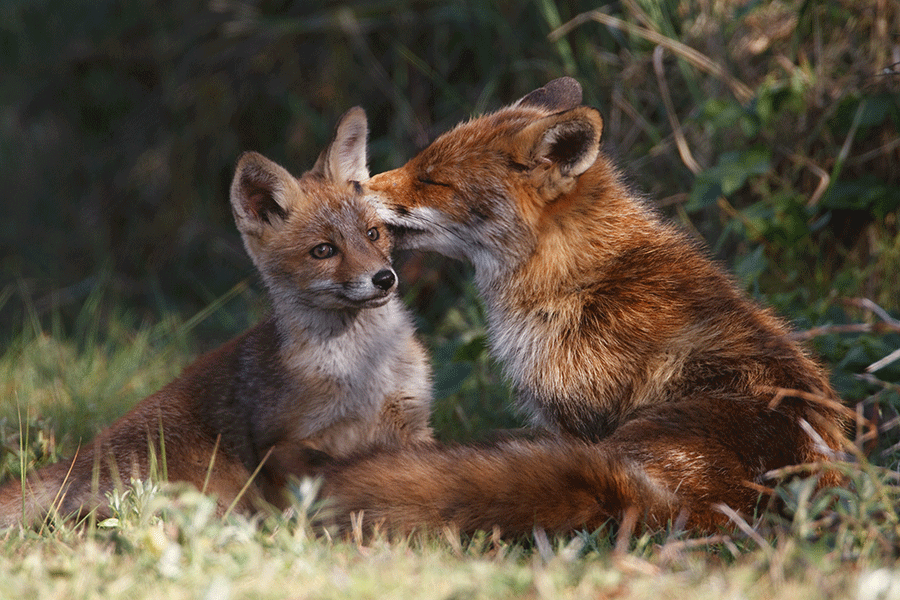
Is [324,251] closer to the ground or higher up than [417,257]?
higher up

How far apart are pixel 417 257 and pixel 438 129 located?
1.07 m

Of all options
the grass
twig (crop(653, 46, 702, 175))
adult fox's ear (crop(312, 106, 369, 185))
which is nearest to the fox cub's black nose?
adult fox's ear (crop(312, 106, 369, 185))

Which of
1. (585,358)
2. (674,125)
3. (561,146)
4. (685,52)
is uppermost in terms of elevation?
(685,52)

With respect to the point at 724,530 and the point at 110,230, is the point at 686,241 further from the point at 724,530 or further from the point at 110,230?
the point at 110,230

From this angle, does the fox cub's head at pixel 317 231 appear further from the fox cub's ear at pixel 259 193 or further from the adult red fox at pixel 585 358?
the adult red fox at pixel 585 358

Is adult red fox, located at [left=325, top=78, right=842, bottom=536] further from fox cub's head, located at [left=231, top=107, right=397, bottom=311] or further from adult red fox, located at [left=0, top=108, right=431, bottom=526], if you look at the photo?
adult red fox, located at [left=0, top=108, right=431, bottom=526]

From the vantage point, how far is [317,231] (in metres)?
3.32

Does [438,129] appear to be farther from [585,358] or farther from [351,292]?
[585,358]

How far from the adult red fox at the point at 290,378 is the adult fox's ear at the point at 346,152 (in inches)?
0.4

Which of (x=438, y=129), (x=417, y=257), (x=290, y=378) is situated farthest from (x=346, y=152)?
(x=438, y=129)

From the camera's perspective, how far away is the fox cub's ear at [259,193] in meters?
3.37

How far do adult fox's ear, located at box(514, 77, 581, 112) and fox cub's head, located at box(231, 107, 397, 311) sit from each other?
30.2 inches

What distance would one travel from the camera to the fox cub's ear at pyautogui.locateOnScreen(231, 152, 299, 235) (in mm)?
3373

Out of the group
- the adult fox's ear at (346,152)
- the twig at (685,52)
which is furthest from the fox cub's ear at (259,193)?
the twig at (685,52)
